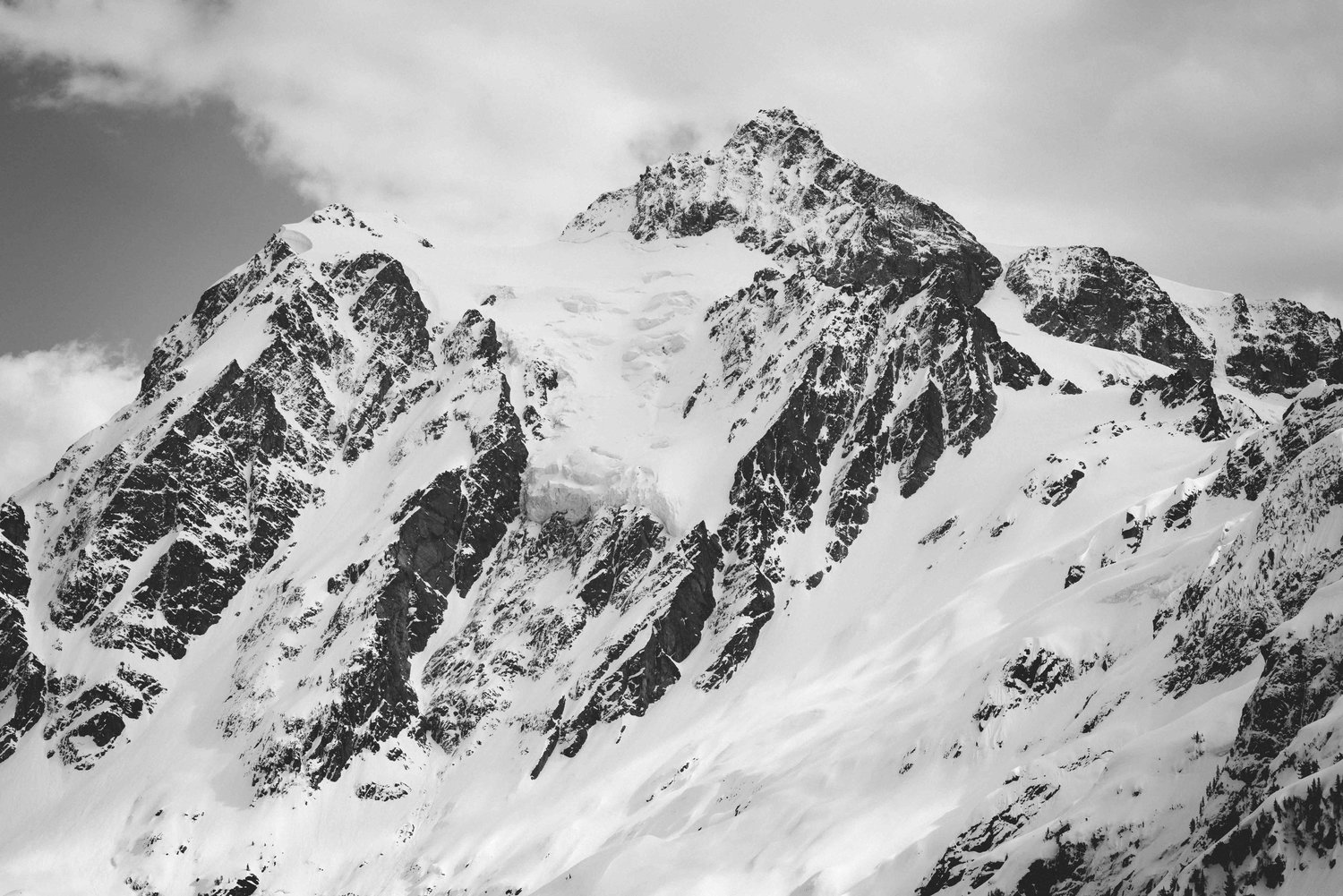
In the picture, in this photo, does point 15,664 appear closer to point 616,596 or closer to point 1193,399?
point 616,596

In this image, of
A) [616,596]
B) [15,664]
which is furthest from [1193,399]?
[15,664]

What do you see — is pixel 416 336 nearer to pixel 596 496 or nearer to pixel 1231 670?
pixel 596 496

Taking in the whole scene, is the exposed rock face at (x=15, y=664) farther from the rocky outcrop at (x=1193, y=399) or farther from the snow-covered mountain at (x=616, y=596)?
the rocky outcrop at (x=1193, y=399)

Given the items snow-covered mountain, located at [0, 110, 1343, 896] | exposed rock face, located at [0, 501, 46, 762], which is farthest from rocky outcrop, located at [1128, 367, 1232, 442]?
exposed rock face, located at [0, 501, 46, 762]

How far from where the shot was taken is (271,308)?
195m

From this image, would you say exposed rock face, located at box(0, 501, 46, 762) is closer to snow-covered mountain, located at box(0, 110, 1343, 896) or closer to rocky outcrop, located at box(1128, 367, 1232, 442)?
snow-covered mountain, located at box(0, 110, 1343, 896)

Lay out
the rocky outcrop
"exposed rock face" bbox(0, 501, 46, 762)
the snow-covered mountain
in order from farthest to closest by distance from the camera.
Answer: "exposed rock face" bbox(0, 501, 46, 762) → the rocky outcrop → the snow-covered mountain

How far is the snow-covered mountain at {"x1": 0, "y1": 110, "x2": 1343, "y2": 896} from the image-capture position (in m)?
87.6

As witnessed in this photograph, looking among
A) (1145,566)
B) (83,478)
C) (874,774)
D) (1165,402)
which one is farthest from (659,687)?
(83,478)

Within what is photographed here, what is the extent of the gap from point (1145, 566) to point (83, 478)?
161 m

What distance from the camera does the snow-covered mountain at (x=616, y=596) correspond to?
87.6m

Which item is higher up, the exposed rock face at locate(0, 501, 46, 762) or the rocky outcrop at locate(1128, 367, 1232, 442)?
the exposed rock face at locate(0, 501, 46, 762)

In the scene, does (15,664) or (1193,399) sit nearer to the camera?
(1193,399)

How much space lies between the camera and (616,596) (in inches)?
5901
